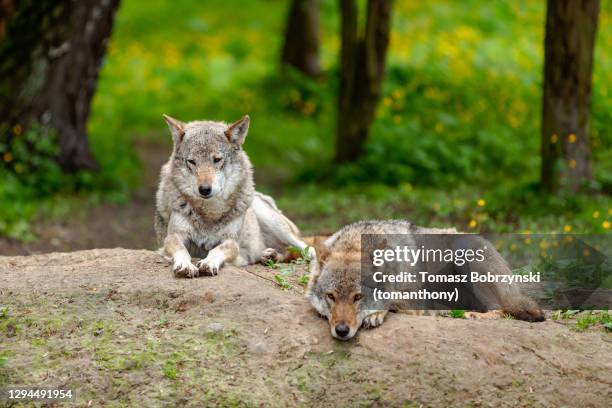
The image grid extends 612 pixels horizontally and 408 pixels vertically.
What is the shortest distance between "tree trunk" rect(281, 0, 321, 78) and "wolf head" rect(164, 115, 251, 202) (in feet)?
46.0

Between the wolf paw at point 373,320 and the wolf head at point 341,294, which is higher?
the wolf head at point 341,294

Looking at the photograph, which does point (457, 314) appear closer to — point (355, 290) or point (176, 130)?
point (355, 290)

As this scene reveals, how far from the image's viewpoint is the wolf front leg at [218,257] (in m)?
7.37

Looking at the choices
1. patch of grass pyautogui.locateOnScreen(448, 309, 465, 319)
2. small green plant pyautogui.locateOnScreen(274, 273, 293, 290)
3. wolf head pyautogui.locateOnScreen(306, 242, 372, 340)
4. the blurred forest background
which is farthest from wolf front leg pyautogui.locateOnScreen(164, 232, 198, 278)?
the blurred forest background

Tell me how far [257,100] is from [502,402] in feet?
52.2

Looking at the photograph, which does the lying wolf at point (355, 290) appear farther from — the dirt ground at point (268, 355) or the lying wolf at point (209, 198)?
the lying wolf at point (209, 198)

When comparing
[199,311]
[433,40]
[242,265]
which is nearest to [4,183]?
[242,265]

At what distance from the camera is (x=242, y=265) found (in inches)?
326

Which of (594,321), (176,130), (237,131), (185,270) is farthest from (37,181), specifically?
(594,321)

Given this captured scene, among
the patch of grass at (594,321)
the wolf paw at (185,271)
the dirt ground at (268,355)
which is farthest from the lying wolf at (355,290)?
the wolf paw at (185,271)

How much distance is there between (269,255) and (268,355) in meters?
2.34

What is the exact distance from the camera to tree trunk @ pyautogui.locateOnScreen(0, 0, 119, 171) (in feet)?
46.0

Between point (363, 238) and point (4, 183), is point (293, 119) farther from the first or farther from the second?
point (363, 238)

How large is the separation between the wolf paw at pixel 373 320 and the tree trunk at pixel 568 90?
20.5 feet
